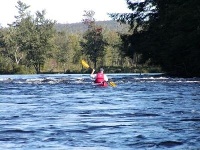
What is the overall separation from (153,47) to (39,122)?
44.0m

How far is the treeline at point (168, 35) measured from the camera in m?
47.2

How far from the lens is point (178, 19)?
158 ft

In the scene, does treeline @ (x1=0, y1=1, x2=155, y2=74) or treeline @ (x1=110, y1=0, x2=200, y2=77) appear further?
treeline @ (x1=0, y1=1, x2=155, y2=74)

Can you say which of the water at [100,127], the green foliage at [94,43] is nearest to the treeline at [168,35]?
the water at [100,127]

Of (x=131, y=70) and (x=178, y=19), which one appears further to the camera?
(x=131, y=70)

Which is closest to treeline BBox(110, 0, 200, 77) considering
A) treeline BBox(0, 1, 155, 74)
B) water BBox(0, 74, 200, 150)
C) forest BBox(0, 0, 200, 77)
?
forest BBox(0, 0, 200, 77)

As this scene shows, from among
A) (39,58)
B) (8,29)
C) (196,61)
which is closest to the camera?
(196,61)

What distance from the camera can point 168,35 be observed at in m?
54.9

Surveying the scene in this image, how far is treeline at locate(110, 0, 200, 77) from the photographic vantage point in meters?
47.2

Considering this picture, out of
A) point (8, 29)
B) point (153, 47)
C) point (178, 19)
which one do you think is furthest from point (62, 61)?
point (178, 19)

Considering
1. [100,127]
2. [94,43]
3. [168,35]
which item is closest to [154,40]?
[168,35]

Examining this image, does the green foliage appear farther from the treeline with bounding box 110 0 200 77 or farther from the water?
the water

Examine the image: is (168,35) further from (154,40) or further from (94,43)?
(94,43)

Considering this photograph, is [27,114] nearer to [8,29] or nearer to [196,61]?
[196,61]
